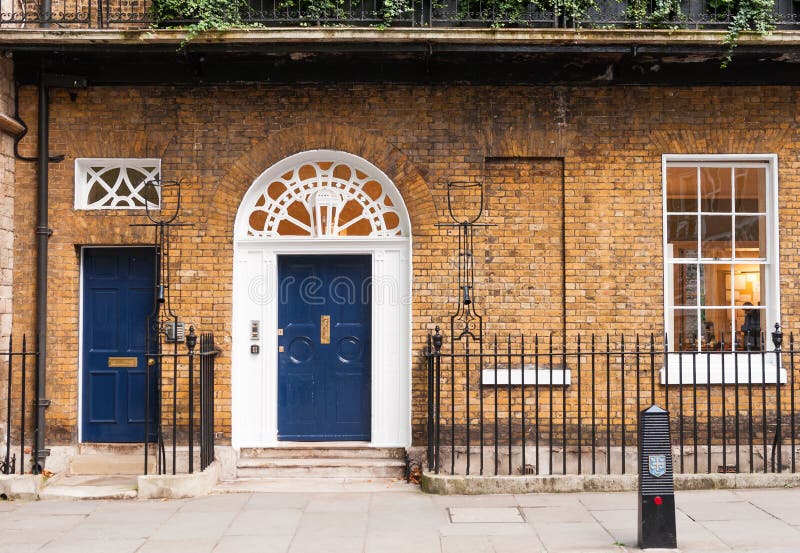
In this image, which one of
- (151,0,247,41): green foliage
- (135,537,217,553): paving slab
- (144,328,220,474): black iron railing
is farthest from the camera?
(144,328,220,474): black iron railing

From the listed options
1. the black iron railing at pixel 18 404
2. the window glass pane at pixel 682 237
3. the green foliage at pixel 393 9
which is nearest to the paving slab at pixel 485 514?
the window glass pane at pixel 682 237

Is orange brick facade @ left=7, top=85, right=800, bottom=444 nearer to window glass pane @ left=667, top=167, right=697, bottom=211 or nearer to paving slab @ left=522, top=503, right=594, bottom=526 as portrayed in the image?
window glass pane @ left=667, top=167, right=697, bottom=211

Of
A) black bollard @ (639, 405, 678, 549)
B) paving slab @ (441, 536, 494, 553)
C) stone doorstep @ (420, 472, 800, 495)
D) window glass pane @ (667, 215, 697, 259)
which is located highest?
window glass pane @ (667, 215, 697, 259)

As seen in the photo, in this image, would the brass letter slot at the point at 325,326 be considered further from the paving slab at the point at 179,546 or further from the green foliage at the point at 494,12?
the green foliage at the point at 494,12

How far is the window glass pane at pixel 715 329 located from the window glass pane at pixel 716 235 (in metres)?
0.62

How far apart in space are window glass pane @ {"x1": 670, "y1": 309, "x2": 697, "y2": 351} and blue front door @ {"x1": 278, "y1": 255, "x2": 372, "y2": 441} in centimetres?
338

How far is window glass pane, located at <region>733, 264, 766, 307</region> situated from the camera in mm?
8992

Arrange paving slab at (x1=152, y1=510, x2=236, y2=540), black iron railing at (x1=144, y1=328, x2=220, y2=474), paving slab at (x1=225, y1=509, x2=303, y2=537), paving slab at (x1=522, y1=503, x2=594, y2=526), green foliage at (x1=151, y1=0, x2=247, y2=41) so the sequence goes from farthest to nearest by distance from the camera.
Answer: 1. black iron railing at (x1=144, y1=328, x2=220, y2=474)
2. green foliage at (x1=151, y1=0, x2=247, y2=41)
3. paving slab at (x1=522, y1=503, x2=594, y2=526)
4. paving slab at (x1=225, y1=509, x2=303, y2=537)
5. paving slab at (x1=152, y1=510, x2=236, y2=540)

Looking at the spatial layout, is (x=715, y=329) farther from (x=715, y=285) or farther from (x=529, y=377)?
(x=529, y=377)

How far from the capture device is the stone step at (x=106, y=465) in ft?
28.4

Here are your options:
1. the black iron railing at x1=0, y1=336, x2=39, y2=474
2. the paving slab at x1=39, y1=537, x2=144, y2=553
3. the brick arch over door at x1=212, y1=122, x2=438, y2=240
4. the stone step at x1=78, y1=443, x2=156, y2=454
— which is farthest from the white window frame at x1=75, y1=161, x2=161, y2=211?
the paving slab at x1=39, y1=537, x2=144, y2=553

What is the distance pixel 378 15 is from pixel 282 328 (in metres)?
3.52

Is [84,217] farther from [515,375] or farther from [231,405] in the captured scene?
[515,375]

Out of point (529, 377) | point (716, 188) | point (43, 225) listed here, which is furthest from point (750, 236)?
point (43, 225)
